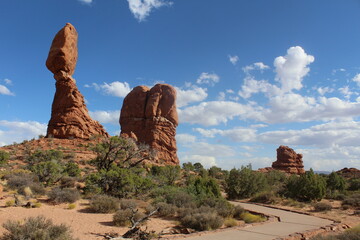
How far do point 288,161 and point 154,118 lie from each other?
132 feet

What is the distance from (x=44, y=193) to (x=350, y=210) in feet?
67.2

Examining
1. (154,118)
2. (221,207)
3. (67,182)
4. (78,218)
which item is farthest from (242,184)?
(154,118)

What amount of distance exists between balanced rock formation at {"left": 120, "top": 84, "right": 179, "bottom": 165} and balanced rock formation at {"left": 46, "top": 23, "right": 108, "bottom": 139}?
16.0 meters

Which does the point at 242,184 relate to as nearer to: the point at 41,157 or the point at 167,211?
the point at 167,211

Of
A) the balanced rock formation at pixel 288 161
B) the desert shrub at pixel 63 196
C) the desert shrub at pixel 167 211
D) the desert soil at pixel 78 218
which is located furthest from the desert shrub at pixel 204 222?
the balanced rock formation at pixel 288 161

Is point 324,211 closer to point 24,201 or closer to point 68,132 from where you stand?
point 24,201

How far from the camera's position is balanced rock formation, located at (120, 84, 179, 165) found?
2229 inches

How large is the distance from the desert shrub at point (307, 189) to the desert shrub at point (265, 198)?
221cm

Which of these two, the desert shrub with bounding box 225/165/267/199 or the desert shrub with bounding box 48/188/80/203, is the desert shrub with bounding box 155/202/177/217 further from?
the desert shrub with bounding box 225/165/267/199

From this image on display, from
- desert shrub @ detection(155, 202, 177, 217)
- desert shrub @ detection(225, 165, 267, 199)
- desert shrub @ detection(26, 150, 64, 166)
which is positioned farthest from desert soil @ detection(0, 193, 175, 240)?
desert shrub @ detection(26, 150, 64, 166)

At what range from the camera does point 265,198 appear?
71.6 feet

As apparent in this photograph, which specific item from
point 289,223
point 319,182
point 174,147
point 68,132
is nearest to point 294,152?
point 174,147

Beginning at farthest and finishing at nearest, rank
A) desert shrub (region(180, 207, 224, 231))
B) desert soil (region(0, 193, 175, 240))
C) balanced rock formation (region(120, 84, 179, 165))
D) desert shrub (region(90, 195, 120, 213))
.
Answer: balanced rock formation (region(120, 84, 179, 165)) < desert shrub (region(90, 195, 120, 213)) < desert shrub (region(180, 207, 224, 231)) < desert soil (region(0, 193, 175, 240))

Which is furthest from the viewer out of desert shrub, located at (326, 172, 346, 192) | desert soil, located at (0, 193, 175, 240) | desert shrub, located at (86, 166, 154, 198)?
desert shrub, located at (326, 172, 346, 192)
